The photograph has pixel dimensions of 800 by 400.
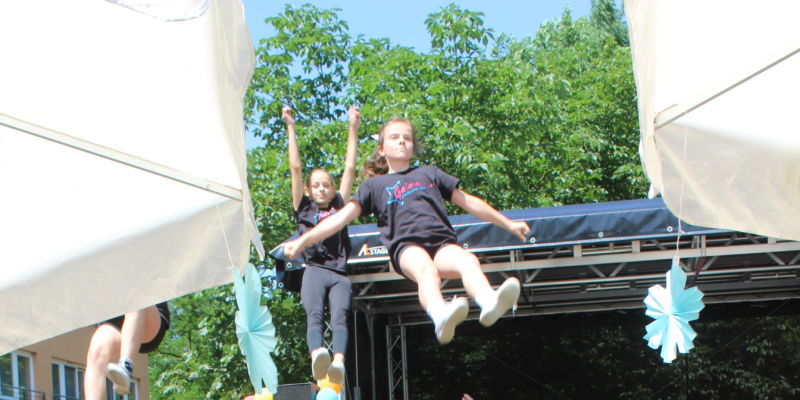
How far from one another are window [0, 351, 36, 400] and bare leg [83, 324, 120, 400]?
12832mm

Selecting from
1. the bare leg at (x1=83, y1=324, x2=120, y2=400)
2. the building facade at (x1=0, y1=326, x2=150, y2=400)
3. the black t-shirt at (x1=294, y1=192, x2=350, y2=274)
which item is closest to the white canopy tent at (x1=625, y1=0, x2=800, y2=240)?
the bare leg at (x1=83, y1=324, x2=120, y2=400)

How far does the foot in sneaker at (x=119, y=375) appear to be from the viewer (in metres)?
3.84

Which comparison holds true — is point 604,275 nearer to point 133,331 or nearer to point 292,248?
point 292,248

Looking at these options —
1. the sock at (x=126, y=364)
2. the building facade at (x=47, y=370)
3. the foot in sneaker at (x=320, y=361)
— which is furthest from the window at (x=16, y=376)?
the sock at (x=126, y=364)

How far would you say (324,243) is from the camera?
5.83 metres

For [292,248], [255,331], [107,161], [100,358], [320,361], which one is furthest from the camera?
[320,361]

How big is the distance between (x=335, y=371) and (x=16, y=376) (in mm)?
14052

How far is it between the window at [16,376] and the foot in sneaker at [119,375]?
1297 centimetres

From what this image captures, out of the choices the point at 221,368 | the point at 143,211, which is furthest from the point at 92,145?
the point at 221,368

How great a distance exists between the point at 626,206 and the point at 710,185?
5.07 meters

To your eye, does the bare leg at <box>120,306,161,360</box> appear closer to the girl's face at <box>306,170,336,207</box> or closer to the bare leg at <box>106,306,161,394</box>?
the bare leg at <box>106,306,161,394</box>

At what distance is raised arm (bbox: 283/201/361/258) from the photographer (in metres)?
4.15

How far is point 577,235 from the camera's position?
7723 mm

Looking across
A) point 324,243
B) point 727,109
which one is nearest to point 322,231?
point 324,243
